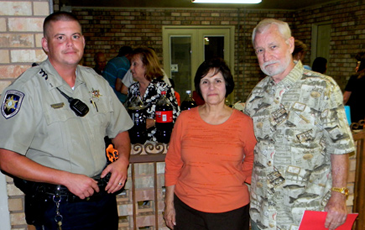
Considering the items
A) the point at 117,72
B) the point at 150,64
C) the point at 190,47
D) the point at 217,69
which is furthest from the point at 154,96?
the point at 190,47

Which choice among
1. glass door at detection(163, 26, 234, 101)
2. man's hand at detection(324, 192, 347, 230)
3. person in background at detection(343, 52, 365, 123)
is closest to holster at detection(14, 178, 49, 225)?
man's hand at detection(324, 192, 347, 230)

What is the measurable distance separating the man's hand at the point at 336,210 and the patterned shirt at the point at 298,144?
0.04 meters

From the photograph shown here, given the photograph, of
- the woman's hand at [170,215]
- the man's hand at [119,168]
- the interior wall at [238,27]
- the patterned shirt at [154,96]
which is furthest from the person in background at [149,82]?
the interior wall at [238,27]

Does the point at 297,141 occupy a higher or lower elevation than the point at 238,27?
lower

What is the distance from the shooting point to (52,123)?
1494 millimetres

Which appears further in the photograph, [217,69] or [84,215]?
[217,69]

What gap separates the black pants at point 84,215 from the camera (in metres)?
1.54

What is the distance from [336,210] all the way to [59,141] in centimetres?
139

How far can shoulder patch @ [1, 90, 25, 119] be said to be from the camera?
4.68 ft

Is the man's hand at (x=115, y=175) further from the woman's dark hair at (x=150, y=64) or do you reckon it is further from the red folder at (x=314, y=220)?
the woman's dark hair at (x=150, y=64)

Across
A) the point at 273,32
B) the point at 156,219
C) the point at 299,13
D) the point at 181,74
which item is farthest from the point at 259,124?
the point at 299,13

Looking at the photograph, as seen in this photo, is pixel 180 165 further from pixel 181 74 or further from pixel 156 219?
pixel 181 74

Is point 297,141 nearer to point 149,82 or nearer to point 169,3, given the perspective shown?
point 149,82

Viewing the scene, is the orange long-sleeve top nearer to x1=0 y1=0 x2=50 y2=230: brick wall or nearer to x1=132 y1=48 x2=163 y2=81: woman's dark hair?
x1=0 y1=0 x2=50 y2=230: brick wall
